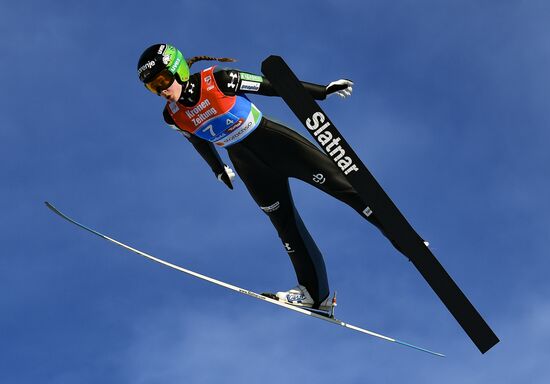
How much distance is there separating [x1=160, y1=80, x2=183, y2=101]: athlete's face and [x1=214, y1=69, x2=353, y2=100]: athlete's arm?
477mm

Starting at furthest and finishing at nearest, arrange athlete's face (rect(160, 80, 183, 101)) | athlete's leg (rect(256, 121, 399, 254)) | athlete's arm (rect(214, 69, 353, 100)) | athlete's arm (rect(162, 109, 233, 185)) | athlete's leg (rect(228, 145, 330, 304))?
athlete's arm (rect(162, 109, 233, 185))
athlete's leg (rect(228, 145, 330, 304))
athlete's leg (rect(256, 121, 399, 254))
athlete's arm (rect(214, 69, 353, 100))
athlete's face (rect(160, 80, 183, 101))

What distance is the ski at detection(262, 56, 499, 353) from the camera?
10.0 m

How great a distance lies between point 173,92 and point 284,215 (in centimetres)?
229

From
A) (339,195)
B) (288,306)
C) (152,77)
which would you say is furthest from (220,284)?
(152,77)

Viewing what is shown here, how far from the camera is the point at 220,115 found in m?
10.6

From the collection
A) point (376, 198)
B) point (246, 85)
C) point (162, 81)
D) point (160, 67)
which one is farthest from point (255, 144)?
point (376, 198)

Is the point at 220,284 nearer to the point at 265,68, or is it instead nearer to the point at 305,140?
the point at 305,140

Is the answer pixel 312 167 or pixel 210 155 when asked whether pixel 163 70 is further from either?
pixel 312 167

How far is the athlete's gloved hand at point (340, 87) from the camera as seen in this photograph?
1062 centimetres

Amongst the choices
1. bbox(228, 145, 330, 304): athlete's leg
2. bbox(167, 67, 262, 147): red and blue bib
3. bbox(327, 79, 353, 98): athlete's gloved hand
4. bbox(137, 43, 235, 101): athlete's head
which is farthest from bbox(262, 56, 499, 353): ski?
bbox(228, 145, 330, 304): athlete's leg

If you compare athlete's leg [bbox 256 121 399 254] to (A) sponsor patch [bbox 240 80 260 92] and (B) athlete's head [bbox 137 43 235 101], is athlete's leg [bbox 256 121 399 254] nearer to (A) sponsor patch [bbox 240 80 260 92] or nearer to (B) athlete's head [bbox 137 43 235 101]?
(A) sponsor patch [bbox 240 80 260 92]

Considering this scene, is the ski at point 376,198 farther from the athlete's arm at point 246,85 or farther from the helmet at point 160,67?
the helmet at point 160,67

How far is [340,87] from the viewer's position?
418 inches

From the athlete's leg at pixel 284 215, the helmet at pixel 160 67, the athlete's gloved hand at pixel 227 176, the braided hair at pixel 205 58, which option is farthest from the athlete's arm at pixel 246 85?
the athlete's gloved hand at pixel 227 176
